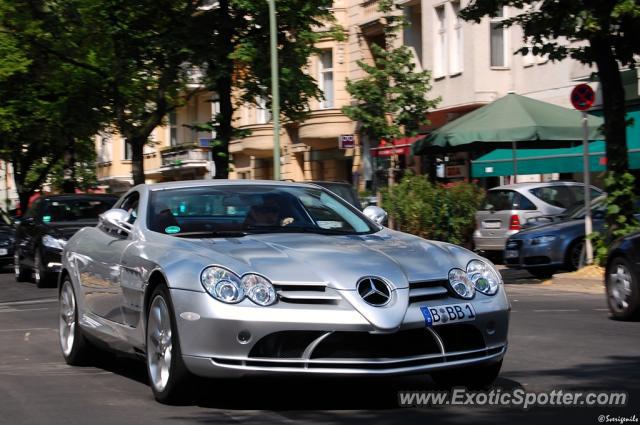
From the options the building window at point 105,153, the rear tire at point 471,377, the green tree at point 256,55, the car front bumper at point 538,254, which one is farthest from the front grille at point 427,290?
the building window at point 105,153

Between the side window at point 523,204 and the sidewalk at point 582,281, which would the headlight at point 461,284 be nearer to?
the sidewalk at point 582,281

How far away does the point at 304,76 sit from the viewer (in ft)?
101

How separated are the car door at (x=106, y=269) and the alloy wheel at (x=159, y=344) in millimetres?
782

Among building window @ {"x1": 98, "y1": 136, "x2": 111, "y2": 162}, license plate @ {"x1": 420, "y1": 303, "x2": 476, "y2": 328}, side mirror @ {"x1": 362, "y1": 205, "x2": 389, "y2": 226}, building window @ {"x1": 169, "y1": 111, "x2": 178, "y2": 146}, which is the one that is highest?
building window @ {"x1": 169, "y1": 111, "x2": 178, "y2": 146}

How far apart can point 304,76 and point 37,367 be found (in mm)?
21635

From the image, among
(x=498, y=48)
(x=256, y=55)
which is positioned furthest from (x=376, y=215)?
(x=498, y=48)

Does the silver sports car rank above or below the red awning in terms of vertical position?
below

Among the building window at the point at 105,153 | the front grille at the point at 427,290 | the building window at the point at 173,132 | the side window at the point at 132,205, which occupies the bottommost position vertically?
the front grille at the point at 427,290

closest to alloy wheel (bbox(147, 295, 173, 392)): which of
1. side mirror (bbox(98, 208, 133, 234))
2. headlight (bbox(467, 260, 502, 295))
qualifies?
side mirror (bbox(98, 208, 133, 234))

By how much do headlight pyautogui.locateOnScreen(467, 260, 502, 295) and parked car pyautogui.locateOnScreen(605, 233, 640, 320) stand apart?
16.1 ft

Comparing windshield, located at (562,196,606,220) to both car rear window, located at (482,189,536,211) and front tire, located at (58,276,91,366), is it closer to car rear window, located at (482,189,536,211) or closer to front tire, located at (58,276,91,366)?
car rear window, located at (482,189,536,211)

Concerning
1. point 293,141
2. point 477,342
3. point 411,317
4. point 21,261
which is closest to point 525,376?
point 477,342

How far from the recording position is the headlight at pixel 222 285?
6941mm

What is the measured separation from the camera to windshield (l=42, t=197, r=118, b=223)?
2256 centimetres
